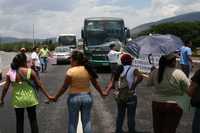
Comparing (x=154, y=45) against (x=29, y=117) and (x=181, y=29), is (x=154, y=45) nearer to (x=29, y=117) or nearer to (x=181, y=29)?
(x=29, y=117)

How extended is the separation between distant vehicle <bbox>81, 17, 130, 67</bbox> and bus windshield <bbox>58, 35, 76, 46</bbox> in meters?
29.9

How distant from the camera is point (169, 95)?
8.44 metres

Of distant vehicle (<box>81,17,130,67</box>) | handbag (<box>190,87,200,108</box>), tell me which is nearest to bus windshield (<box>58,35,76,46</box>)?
distant vehicle (<box>81,17,130,67</box>)


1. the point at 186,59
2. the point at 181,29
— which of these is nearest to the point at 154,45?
the point at 186,59

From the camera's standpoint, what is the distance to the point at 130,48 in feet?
95.6

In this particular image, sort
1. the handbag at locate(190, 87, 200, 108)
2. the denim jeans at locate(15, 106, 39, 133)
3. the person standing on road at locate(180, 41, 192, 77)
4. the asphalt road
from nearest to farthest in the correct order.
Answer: the handbag at locate(190, 87, 200, 108) → the denim jeans at locate(15, 106, 39, 133) → the asphalt road → the person standing on road at locate(180, 41, 192, 77)

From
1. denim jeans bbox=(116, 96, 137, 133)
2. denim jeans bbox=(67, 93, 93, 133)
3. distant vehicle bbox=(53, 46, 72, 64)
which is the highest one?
denim jeans bbox=(67, 93, 93, 133)

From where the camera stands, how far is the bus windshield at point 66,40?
63438 mm

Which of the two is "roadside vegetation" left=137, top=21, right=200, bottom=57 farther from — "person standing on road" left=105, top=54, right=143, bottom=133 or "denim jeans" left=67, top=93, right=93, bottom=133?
"denim jeans" left=67, top=93, right=93, bottom=133

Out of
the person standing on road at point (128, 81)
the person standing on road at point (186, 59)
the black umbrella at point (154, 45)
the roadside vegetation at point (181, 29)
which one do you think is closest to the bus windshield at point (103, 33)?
the black umbrella at point (154, 45)

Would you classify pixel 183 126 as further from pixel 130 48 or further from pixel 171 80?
pixel 130 48

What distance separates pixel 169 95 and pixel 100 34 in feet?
81.0

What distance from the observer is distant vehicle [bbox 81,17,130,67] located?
32.2m

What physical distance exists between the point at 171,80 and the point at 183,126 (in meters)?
3.73
